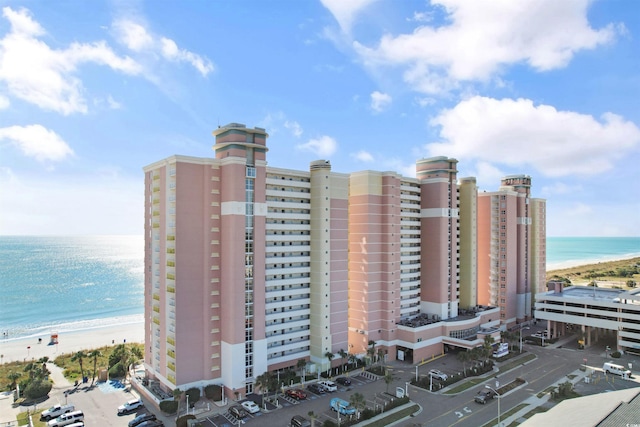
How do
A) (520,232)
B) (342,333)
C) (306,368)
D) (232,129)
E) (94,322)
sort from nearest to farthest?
(232,129)
(306,368)
(342,333)
(520,232)
(94,322)

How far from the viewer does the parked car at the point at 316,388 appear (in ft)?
178

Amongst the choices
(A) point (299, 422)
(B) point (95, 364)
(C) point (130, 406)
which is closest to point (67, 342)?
(B) point (95, 364)

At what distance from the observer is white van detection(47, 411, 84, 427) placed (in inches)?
1764

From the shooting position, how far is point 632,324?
7094 centimetres

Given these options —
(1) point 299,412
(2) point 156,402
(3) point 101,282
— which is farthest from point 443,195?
(3) point 101,282

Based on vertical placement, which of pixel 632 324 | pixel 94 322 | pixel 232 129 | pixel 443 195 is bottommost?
pixel 94 322

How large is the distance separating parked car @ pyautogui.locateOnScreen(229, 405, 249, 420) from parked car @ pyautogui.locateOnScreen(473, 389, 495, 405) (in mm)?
29494

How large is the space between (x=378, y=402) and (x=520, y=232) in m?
64.1

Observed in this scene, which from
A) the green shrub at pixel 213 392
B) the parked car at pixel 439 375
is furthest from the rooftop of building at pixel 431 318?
the green shrub at pixel 213 392

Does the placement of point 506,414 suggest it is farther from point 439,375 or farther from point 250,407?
point 250,407

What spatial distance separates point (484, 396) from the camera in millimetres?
50875

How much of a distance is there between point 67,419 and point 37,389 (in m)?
10.7

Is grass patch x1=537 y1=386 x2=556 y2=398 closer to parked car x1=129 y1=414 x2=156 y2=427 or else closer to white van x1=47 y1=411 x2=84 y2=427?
parked car x1=129 y1=414 x2=156 y2=427

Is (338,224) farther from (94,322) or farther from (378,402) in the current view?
(94,322)
